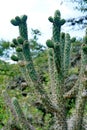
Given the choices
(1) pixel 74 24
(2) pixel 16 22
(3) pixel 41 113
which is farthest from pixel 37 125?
(1) pixel 74 24

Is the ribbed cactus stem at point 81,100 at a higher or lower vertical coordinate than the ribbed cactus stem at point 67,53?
lower

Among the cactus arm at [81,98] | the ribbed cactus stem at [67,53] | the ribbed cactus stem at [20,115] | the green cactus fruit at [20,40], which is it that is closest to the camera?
the green cactus fruit at [20,40]

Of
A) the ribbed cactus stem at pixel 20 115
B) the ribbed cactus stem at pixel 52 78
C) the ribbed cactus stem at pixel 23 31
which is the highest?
the ribbed cactus stem at pixel 23 31

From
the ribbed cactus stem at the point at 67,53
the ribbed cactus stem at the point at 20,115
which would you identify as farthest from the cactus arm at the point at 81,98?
the ribbed cactus stem at the point at 20,115

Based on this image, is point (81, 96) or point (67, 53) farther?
point (67, 53)

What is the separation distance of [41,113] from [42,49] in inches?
416

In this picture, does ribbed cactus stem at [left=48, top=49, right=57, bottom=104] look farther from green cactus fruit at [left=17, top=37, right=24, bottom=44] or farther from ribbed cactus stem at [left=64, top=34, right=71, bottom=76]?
green cactus fruit at [left=17, top=37, right=24, bottom=44]

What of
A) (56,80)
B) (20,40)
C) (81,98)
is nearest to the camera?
(20,40)

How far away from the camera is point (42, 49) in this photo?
67.2 ft

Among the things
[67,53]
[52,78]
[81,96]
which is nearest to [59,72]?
[52,78]

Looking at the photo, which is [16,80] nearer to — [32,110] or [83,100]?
[32,110]

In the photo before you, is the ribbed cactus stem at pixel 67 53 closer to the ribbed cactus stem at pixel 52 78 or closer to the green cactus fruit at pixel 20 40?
the ribbed cactus stem at pixel 52 78

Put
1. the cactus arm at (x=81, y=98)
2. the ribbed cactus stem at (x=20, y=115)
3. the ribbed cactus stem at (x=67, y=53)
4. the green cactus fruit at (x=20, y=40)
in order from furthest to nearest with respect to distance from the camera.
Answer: the ribbed cactus stem at (x=67, y=53) → the ribbed cactus stem at (x=20, y=115) → the cactus arm at (x=81, y=98) → the green cactus fruit at (x=20, y=40)

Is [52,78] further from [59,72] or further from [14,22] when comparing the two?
[14,22]
